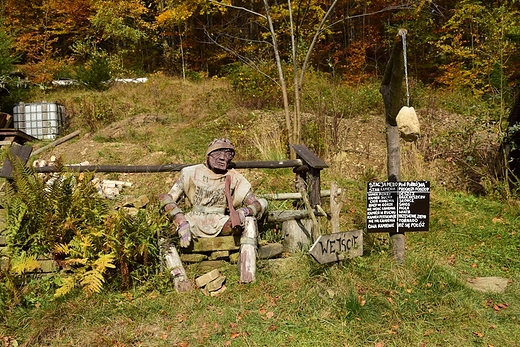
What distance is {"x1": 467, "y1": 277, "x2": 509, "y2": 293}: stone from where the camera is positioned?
466cm

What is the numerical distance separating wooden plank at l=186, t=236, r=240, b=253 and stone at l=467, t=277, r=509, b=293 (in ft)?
8.26

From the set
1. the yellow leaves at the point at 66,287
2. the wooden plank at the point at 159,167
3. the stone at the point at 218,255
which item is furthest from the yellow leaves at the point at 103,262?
the wooden plank at the point at 159,167

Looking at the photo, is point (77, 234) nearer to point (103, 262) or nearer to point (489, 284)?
point (103, 262)

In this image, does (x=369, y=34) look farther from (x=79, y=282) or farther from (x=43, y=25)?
(x=79, y=282)

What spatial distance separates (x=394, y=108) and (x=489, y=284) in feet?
7.08

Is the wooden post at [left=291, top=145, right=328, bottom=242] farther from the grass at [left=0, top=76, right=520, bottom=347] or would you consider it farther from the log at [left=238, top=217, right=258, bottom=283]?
the log at [left=238, top=217, right=258, bottom=283]

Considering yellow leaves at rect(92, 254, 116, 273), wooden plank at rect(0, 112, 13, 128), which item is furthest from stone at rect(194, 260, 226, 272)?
wooden plank at rect(0, 112, 13, 128)

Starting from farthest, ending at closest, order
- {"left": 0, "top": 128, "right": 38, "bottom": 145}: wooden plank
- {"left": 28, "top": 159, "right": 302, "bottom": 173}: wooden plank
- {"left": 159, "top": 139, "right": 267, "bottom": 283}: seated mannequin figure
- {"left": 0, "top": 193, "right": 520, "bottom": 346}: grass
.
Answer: {"left": 0, "top": 128, "right": 38, "bottom": 145}: wooden plank
{"left": 28, "top": 159, "right": 302, "bottom": 173}: wooden plank
{"left": 159, "top": 139, "right": 267, "bottom": 283}: seated mannequin figure
{"left": 0, "top": 193, "right": 520, "bottom": 346}: grass

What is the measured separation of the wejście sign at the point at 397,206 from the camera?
4523 millimetres

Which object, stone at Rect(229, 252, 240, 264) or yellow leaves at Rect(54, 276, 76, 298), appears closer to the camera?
yellow leaves at Rect(54, 276, 76, 298)

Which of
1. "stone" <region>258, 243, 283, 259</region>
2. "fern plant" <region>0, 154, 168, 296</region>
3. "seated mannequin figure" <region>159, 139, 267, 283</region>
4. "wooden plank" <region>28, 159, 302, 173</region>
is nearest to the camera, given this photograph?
"fern plant" <region>0, 154, 168, 296</region>

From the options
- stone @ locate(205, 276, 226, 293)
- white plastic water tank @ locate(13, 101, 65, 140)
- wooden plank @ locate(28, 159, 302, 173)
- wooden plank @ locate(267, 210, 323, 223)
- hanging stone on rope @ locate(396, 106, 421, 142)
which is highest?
white plastic water tank @ locate(13, 101, 65, 140)

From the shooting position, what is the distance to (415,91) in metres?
14.5

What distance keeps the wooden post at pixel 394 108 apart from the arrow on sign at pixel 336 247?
543 mm
